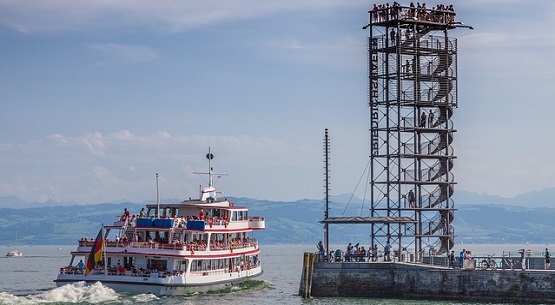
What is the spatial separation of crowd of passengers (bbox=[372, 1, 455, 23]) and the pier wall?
1745cm

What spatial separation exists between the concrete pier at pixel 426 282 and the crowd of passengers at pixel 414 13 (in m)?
17.4

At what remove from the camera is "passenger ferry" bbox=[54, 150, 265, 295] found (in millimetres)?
66938

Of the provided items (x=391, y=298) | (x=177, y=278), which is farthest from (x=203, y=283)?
(x=391, y=298)

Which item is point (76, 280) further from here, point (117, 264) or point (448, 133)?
point (448, 133)

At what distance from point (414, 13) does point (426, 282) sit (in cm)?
1966

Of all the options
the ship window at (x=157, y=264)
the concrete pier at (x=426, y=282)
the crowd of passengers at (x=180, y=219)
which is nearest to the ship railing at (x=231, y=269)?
the ship window at (x=157, y=264)

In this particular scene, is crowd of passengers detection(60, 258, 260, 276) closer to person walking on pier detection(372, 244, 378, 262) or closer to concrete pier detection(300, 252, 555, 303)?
concrete pier detection(300, 252, 555, 303)

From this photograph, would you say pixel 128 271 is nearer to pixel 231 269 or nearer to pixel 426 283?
pixel 231 269

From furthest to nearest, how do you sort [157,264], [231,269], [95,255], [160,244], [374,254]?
[231,269]
[157,264]
[160,244]
[95,255]
[374,254]

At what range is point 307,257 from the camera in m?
63.8

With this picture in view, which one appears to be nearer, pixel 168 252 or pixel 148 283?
pixel 148 283

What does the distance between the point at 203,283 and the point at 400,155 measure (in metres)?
15.6

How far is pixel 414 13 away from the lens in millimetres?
70938

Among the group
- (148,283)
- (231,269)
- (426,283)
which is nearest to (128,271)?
(148,283)
